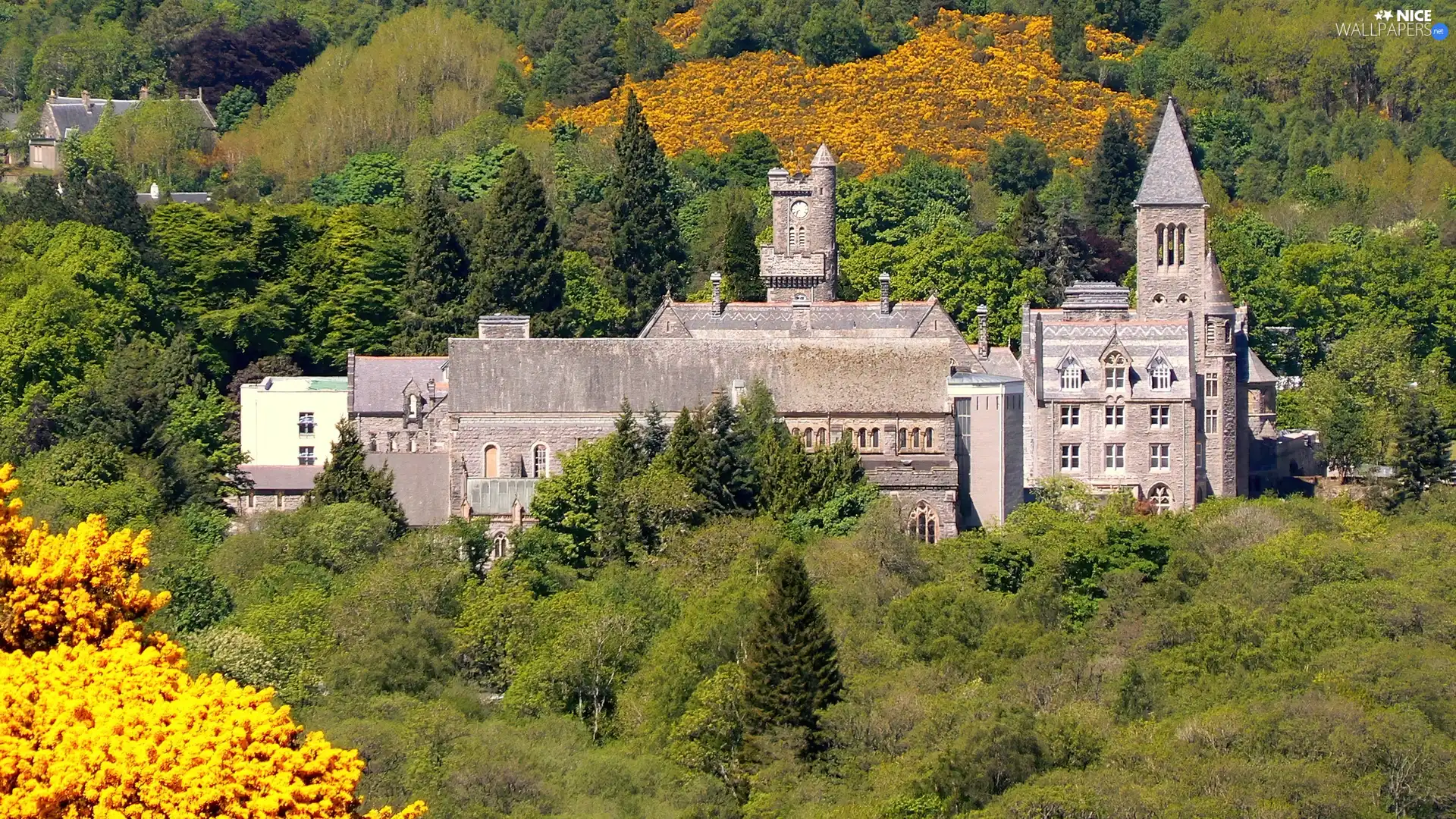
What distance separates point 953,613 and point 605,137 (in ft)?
190

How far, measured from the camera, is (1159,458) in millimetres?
78375

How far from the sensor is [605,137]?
118 meters

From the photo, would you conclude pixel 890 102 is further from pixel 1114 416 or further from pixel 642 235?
pixel 1114 416

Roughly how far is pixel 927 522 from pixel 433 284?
65.1 feet

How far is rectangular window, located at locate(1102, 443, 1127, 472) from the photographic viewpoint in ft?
257

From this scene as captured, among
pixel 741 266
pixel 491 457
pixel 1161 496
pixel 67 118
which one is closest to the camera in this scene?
pixel 491 457

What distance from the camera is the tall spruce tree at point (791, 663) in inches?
2264

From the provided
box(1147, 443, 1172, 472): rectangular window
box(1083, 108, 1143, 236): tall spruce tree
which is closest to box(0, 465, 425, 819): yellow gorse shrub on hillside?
box(1147, 443, 1172, 472): rectangular window

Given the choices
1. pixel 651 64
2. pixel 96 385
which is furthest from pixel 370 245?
pixel 651 64

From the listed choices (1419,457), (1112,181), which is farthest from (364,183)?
(1419,457)

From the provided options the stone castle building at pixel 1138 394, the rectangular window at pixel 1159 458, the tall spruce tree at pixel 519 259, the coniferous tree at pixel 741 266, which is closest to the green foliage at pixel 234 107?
the coniferous tree at pixel 741 266

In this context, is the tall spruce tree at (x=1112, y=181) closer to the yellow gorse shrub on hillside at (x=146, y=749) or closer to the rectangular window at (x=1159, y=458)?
the rectangular window at (x=1159, y=458)

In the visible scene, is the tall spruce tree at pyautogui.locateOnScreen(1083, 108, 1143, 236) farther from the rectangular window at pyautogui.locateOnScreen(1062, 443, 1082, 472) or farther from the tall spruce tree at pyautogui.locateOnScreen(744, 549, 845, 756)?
the tall spruce tree at pyautogui.locateOnScreen(744, 549, 845, 756)

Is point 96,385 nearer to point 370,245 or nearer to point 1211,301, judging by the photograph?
point 370,245
